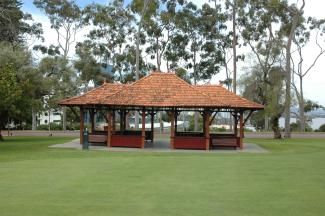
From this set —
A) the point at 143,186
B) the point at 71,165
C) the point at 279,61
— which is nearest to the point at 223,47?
the point at 279,61

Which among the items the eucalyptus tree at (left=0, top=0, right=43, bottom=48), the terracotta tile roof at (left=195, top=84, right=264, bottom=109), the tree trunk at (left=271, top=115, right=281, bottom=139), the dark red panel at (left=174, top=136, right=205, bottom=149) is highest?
the eucalyptus tree at (left=0, top=0, right=43, bottom=48)

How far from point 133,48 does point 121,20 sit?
3.44m

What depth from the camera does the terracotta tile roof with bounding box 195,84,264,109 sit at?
29.9m

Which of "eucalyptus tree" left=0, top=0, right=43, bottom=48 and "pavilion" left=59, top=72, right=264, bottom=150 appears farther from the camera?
"eucalyptus tree" left=0, top=0, right=43, bottom=48

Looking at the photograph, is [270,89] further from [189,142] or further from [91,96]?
[91,96]

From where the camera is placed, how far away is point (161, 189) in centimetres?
1202

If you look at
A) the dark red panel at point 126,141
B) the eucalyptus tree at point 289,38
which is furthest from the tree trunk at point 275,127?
the dark red panel at point 126,141

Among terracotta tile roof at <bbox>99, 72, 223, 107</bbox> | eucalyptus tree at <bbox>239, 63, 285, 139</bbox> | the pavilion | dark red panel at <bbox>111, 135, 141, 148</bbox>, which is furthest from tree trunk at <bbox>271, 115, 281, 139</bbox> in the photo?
dark red panel at <bbox>111, 135, 141, 148</bbox>

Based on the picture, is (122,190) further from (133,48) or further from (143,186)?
(133,48)

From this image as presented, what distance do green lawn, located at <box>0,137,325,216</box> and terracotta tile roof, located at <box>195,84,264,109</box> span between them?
11.9 metres

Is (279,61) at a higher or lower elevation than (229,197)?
higher

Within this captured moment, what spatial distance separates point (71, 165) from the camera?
1781 cm

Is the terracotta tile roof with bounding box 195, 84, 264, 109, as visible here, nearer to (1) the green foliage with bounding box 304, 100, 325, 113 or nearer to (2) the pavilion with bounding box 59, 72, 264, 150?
(2) the pavilion with bounding box 59, 72, 264, 150

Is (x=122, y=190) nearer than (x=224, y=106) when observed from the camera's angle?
Yes
